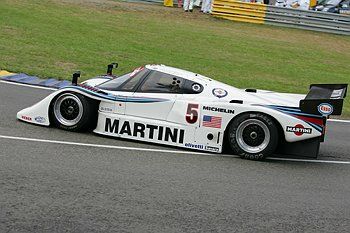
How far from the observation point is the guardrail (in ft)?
100

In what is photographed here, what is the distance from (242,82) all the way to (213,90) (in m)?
7.69

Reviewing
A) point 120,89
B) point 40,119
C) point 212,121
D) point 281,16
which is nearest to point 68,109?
point 40,119

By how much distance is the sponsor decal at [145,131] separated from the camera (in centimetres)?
986

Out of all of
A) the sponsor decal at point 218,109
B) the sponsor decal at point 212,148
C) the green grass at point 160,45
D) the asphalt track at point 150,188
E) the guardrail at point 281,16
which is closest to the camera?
the asphalt track at point 150,188

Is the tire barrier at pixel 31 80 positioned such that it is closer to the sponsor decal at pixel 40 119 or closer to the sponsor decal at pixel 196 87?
the sponsor decal at pixel 40 119

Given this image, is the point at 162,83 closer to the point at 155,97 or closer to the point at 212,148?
the point at 155,97

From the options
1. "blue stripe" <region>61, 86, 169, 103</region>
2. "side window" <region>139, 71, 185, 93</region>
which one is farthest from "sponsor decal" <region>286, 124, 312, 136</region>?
"blue stripe" <region>61, 86, 169, 103</region>

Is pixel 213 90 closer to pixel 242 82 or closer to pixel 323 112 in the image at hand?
pixel 323 112

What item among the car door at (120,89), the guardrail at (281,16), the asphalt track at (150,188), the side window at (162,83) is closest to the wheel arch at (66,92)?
the car door at (120,89)

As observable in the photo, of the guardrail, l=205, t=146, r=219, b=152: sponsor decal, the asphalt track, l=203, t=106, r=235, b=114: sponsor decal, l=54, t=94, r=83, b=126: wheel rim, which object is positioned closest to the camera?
the asphalt track

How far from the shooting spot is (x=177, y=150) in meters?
9.83

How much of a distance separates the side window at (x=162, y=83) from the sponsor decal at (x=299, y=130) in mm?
1878

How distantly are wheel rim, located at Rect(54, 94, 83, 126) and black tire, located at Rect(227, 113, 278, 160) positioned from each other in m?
2.47

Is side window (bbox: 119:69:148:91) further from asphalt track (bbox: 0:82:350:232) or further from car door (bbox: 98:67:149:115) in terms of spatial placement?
asphalt track (bbox: 0:82:350:232)
